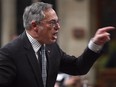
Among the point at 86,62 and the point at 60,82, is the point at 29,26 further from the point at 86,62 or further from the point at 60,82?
the point at 60,82

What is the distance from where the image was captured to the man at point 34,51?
20.5 ft

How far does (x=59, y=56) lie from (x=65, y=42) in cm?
771

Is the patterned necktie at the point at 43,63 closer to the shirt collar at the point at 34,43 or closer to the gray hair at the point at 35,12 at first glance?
the shirt collar at the point at 34,43

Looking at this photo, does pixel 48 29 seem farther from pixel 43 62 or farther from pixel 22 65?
pixel 22 65

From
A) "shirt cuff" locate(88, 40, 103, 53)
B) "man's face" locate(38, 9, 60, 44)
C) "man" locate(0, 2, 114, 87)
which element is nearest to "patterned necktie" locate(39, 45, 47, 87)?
"man" locate(0, 2, 114, 87)

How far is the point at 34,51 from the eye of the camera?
644 cm

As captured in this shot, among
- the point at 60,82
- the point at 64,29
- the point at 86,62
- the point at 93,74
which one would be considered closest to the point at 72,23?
the point at 64,29

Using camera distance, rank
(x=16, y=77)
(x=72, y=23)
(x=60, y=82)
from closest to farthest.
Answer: (x=16, y=77)
(x=60, y=82)
(x=72, y=23)

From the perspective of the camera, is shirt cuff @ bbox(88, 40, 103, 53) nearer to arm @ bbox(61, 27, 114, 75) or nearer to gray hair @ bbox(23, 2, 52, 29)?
arm @ bbox(61, 27, 114, 75)

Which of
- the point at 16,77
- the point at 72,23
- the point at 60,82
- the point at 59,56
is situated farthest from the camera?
the point at 72,23

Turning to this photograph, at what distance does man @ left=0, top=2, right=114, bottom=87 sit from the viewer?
6242mm

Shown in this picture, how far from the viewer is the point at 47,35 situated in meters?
6.37

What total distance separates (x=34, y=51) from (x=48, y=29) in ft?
0.82

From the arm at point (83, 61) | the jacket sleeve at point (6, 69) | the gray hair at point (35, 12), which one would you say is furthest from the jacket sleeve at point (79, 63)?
the jacket sleeve at point (6, 69)
